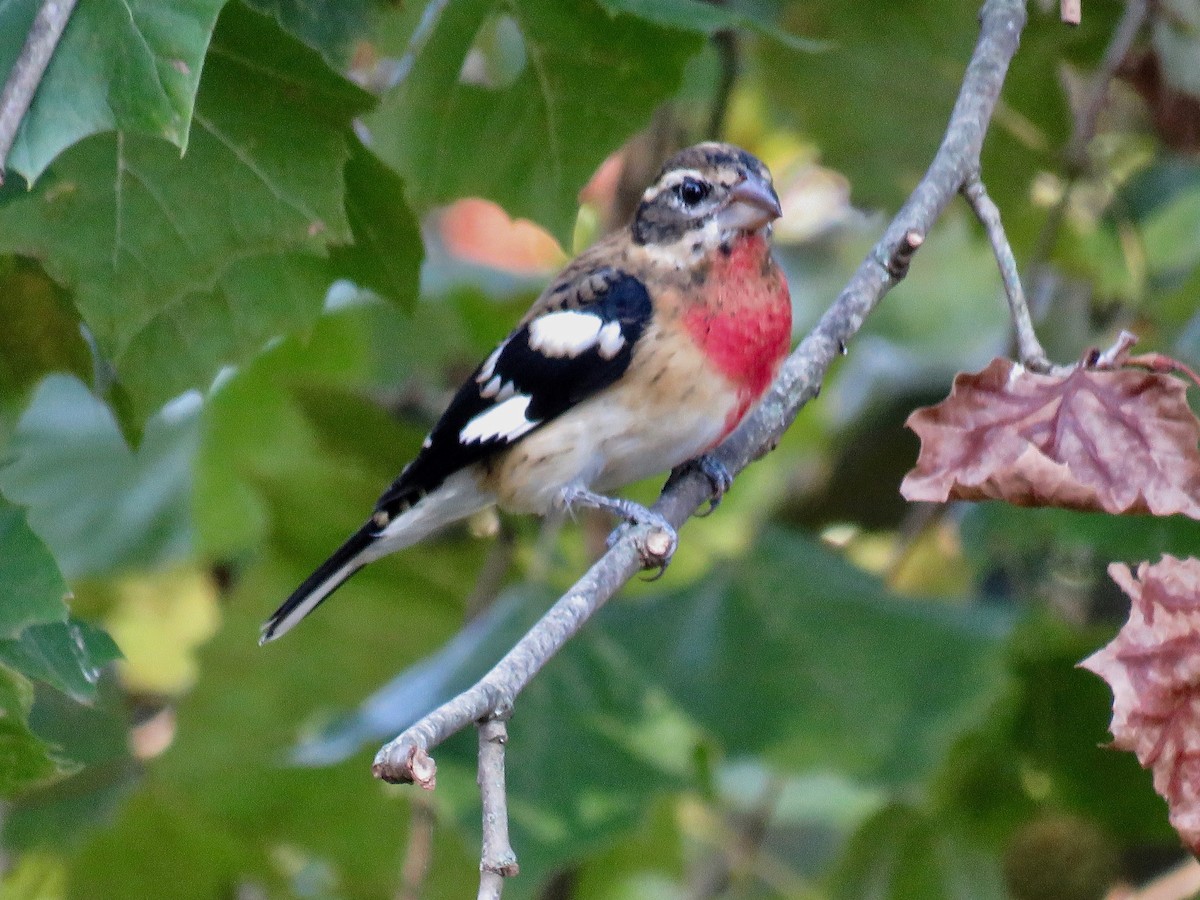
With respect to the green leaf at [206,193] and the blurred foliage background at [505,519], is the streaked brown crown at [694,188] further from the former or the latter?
the green leaf at [206,193]

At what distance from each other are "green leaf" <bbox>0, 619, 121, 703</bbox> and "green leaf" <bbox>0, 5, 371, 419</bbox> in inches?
17.5

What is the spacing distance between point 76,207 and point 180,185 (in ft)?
0.53

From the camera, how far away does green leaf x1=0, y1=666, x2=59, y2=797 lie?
7.29 feet

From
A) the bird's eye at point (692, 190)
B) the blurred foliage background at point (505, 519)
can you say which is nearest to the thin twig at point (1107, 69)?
the blurred foliage background at point (505, 519)

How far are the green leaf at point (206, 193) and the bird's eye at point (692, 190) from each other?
3.61 feet

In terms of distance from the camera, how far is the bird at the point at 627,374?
130 inches

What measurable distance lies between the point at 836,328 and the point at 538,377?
3.37ft

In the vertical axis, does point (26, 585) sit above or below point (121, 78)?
below

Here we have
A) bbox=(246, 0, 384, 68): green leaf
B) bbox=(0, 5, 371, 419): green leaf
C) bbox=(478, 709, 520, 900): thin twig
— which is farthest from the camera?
bbox=(246, 0, 384, 68): green leaf

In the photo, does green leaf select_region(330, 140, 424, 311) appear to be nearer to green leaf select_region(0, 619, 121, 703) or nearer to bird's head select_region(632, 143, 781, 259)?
bird's head select_region(632, 143, 781, 259)

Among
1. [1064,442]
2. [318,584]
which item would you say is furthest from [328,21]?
[1064,442]

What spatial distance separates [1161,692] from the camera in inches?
78.7

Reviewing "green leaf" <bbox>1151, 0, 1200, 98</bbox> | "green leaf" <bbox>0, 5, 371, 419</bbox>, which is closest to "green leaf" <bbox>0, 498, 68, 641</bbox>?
"green leaf" <bbox>0, 5, 371, 419</bbox>

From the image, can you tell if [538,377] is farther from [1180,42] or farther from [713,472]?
[1180,42]
